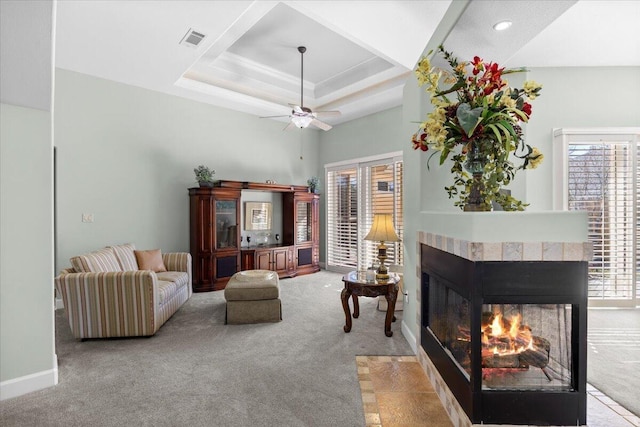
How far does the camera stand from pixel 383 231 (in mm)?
3459

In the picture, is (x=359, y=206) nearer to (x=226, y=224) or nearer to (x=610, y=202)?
(x=226, y=224)

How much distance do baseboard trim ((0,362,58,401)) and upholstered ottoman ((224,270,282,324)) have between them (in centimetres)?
156

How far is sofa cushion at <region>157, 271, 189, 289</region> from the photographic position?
4035 mm

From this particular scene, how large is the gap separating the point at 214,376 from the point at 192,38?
3.42 m

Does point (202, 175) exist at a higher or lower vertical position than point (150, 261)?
higher

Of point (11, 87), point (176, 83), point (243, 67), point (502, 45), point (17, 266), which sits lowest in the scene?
point (17, 266)

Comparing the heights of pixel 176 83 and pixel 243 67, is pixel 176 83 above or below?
below

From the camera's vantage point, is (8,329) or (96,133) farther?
(96,133)

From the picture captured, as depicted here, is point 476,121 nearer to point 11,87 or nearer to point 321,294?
point 11,87

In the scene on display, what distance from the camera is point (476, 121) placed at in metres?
1.73

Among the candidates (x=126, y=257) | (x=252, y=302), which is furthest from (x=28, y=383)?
(x=126, y=257)

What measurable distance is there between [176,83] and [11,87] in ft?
9.58

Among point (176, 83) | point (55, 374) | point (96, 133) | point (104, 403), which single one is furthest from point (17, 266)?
point (176, 83)

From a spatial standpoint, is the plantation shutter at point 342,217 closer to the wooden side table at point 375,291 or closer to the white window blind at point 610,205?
the wooden side table at point 375,291
